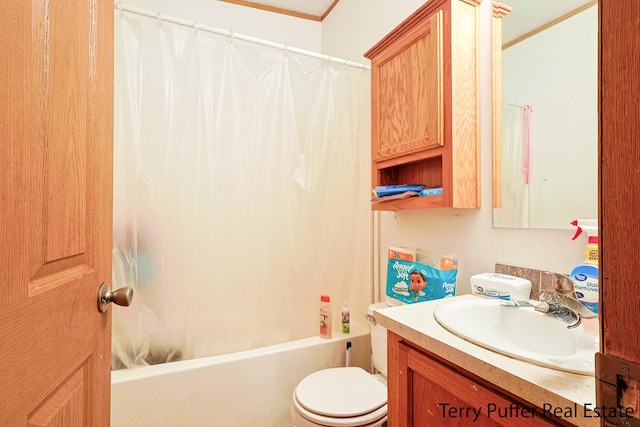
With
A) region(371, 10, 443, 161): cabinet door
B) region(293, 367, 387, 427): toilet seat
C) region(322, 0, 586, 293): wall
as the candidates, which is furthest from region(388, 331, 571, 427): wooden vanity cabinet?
region(371, 10, 443, 161): cabinet door

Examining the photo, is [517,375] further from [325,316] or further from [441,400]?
[325,316]

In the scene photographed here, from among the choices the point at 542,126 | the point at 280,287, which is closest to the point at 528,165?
the point at 542,126

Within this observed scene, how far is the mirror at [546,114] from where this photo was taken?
2.97 ft

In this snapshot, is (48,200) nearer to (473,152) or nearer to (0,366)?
(0,366)

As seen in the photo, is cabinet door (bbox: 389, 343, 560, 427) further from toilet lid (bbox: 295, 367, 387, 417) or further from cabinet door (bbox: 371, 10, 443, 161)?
cabinet door (bbox: 371, 10, 443, 161)

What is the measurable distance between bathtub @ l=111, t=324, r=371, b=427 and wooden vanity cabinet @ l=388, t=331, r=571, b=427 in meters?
0.83

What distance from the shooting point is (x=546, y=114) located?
39.6 inches

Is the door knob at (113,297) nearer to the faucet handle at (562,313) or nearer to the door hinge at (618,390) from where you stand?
the door hinge at (618,390)

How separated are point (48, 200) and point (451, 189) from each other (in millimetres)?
1115

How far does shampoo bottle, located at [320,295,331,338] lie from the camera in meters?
1.68

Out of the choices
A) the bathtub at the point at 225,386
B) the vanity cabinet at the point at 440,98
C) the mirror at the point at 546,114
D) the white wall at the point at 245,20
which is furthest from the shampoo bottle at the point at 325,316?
the white wall at the point at 245,20

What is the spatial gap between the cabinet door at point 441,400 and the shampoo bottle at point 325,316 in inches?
33.5

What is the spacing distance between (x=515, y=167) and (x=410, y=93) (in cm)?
50

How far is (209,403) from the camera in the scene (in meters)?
1.40
